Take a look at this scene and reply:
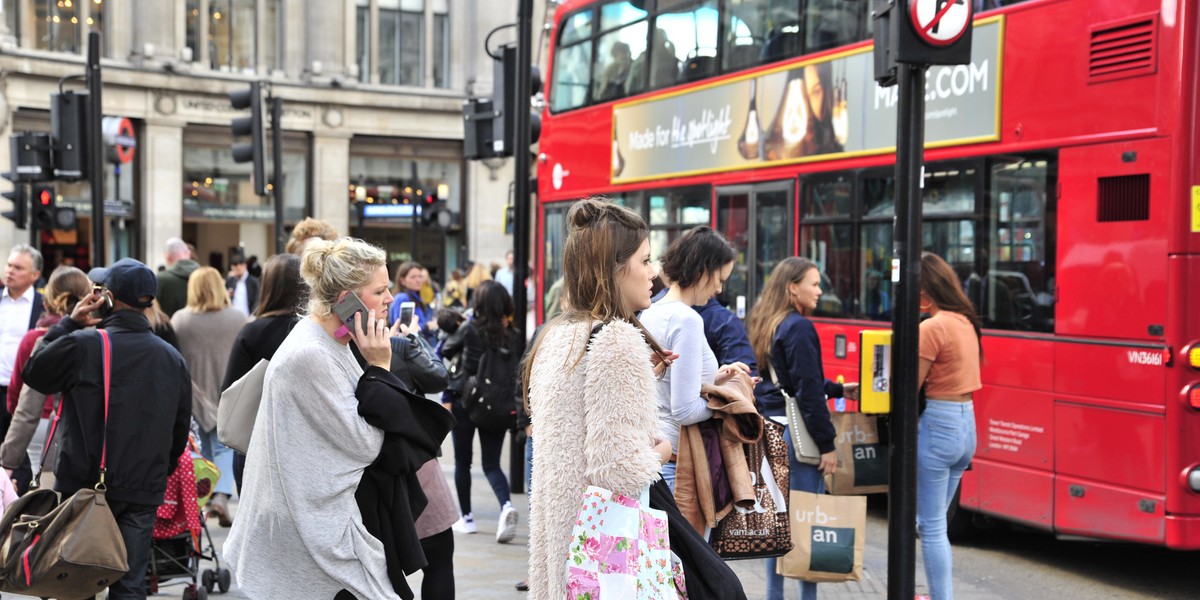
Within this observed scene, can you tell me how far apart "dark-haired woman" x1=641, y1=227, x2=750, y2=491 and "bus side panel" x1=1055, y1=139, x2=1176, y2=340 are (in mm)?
2934

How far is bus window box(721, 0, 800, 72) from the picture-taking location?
10.1 metres

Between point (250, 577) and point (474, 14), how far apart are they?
109 feet

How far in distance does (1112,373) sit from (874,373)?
2031 millimetres

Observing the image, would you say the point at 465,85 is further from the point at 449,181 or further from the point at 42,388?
the point at 42,388

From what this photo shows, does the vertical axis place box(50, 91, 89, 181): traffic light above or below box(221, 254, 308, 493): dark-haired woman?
above

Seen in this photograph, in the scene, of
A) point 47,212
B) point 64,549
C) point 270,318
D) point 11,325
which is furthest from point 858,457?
point 47,212

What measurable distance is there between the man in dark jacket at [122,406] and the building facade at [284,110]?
2365cm

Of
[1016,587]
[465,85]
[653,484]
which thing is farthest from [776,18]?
[465,85]

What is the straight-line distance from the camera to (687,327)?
15.6ft

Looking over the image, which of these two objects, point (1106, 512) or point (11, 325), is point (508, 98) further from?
point (1106, 512)

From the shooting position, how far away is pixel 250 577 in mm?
3928

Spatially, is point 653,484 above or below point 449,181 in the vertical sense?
below

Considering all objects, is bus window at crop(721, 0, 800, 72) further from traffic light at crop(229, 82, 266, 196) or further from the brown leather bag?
the brown leather bag

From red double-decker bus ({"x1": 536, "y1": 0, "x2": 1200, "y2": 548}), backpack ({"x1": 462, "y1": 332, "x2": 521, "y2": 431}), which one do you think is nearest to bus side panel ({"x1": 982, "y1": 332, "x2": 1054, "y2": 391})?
red double-decker bus ({"x1": 536, "y1": 0, "x2": 1200, "y2": 548})
